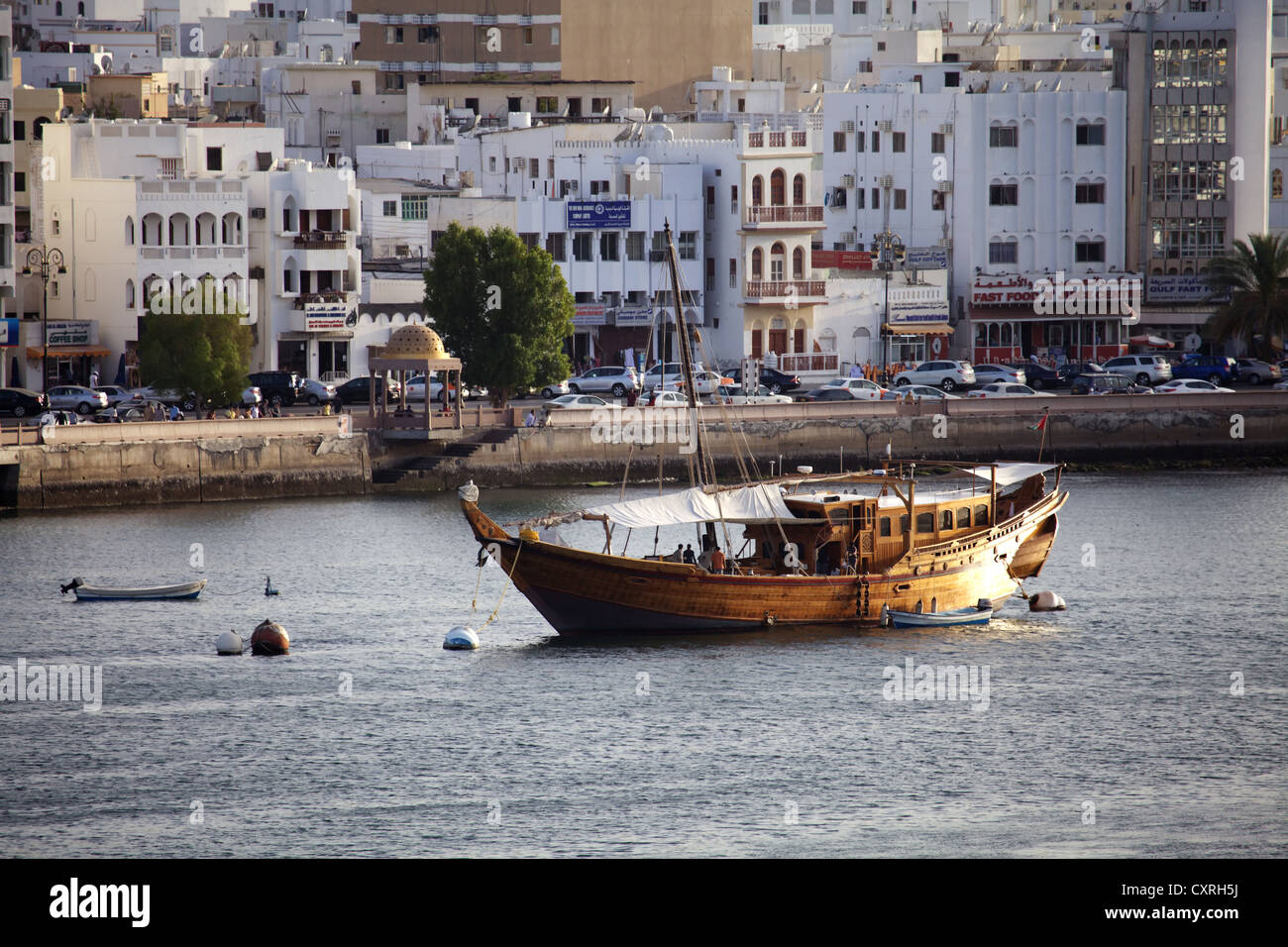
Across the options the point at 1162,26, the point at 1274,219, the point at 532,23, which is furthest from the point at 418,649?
the point at 532,23

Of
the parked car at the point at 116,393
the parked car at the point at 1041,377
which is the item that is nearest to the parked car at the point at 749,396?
the parked car at the point at 1041,377

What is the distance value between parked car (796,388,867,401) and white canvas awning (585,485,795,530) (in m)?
35.7

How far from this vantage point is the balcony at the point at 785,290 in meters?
89.9

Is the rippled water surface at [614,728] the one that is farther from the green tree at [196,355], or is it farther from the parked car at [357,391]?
the parked car at [357,391]

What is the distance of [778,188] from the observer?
91.2m

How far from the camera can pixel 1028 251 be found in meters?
100

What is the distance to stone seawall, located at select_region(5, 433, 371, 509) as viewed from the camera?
206ft

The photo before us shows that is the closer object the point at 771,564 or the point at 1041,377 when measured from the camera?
the point at 771,564

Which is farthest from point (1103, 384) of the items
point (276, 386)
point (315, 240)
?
point (276, 386)

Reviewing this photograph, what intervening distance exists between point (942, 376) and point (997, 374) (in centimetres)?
252

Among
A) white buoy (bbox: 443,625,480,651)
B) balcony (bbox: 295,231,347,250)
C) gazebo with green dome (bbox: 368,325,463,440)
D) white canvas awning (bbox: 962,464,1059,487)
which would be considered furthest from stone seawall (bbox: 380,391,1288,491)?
white buoy (bbox: 443,625,480,651)

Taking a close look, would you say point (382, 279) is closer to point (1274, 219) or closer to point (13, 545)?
point (13, 545)

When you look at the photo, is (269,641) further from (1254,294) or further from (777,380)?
(1254,294)

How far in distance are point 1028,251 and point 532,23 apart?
53718 mm
